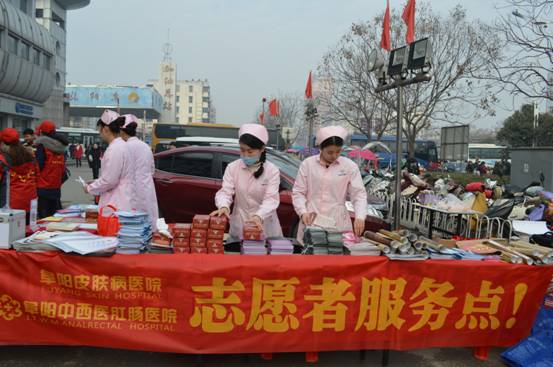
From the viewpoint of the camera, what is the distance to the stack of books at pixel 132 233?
338 cm

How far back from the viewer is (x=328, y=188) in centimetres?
405

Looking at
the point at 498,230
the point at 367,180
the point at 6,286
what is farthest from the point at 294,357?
the point at 367,180

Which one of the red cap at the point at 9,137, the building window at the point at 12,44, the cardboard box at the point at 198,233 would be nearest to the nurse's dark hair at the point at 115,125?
the red cap at the point at 9,137

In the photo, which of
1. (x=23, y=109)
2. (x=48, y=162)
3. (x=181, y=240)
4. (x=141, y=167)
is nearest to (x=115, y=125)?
(x=141, y=167)

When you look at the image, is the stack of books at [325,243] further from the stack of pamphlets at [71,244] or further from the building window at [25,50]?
the building window at [25,50]

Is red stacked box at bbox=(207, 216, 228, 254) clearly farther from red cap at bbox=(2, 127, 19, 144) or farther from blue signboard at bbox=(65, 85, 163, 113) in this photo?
blue signboard at bbox=(65, 85, 163, 113)

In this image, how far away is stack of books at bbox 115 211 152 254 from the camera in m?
3.38

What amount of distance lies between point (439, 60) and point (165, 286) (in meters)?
20.7

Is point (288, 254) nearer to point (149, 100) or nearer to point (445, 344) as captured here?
point (445, 344)

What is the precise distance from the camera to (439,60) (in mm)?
21438

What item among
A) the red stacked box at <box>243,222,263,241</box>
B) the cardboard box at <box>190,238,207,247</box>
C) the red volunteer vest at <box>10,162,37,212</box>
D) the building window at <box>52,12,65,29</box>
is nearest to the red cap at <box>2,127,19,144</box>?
the red volunteer vest at <box>10,162,37,212</box>

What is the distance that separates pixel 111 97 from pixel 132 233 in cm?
8162

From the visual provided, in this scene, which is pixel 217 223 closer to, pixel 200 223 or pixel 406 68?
pixel 200 223

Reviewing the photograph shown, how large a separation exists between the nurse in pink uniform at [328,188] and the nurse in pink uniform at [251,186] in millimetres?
266
